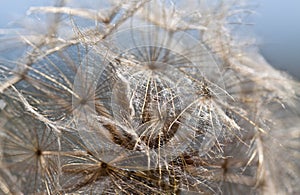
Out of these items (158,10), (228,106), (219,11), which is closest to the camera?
(228,106)

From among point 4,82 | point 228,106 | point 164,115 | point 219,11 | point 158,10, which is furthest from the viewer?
point 219,11

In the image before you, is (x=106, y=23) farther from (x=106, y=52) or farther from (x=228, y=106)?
(x=228, y=106)

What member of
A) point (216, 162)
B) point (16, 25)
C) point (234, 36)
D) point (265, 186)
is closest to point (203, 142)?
point (216, 162)

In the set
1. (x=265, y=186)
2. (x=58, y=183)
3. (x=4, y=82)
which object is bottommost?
(x=265, y=186)

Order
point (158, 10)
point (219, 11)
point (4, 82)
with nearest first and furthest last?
point (4, 82)
point (158, 10)
point (219, 11)

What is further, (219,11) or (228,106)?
(219,11)

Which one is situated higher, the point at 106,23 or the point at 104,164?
the point at 106,23

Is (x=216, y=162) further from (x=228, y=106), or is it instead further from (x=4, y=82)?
(x=4, y=82)

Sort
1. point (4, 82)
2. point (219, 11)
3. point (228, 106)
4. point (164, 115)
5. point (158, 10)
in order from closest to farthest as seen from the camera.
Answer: point (164, 115), point (228, 106), point (4, 82), point (158, 10), point (219, 11)

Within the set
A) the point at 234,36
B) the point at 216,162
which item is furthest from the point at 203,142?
the point at 234,36
